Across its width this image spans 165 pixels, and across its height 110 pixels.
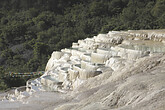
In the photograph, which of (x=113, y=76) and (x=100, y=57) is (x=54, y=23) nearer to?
(x=100, y=57)

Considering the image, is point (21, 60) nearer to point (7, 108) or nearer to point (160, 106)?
point (7, 108)

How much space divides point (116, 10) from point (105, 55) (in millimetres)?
30054

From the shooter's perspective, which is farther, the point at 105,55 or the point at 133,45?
the point at 133,45

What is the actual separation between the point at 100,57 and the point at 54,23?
30.6m

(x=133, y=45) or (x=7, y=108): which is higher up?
(x=133, y=45)

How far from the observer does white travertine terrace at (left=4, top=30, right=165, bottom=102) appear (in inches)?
599

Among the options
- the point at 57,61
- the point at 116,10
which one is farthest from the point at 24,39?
the point at 57,61

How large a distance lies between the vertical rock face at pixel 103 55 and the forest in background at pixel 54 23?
10355 millimetres

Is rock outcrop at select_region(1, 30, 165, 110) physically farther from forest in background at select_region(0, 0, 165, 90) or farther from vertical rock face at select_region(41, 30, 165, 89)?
forest in background at select_region(0, 0, 165, 90)

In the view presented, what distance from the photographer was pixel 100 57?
1648 cm

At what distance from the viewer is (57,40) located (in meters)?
39.9

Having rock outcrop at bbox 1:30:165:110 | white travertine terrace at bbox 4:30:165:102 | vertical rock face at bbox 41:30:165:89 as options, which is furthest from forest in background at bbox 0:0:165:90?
rock outcrop at bbox 1:30:165:110

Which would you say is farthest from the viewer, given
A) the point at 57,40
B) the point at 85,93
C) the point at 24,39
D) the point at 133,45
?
the point at 24,39

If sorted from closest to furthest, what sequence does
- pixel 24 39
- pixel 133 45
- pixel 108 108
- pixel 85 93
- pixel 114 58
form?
pixel 108 108
pixel 85 93
pixel 114 58
pixel 133 45
pixel 24 39
